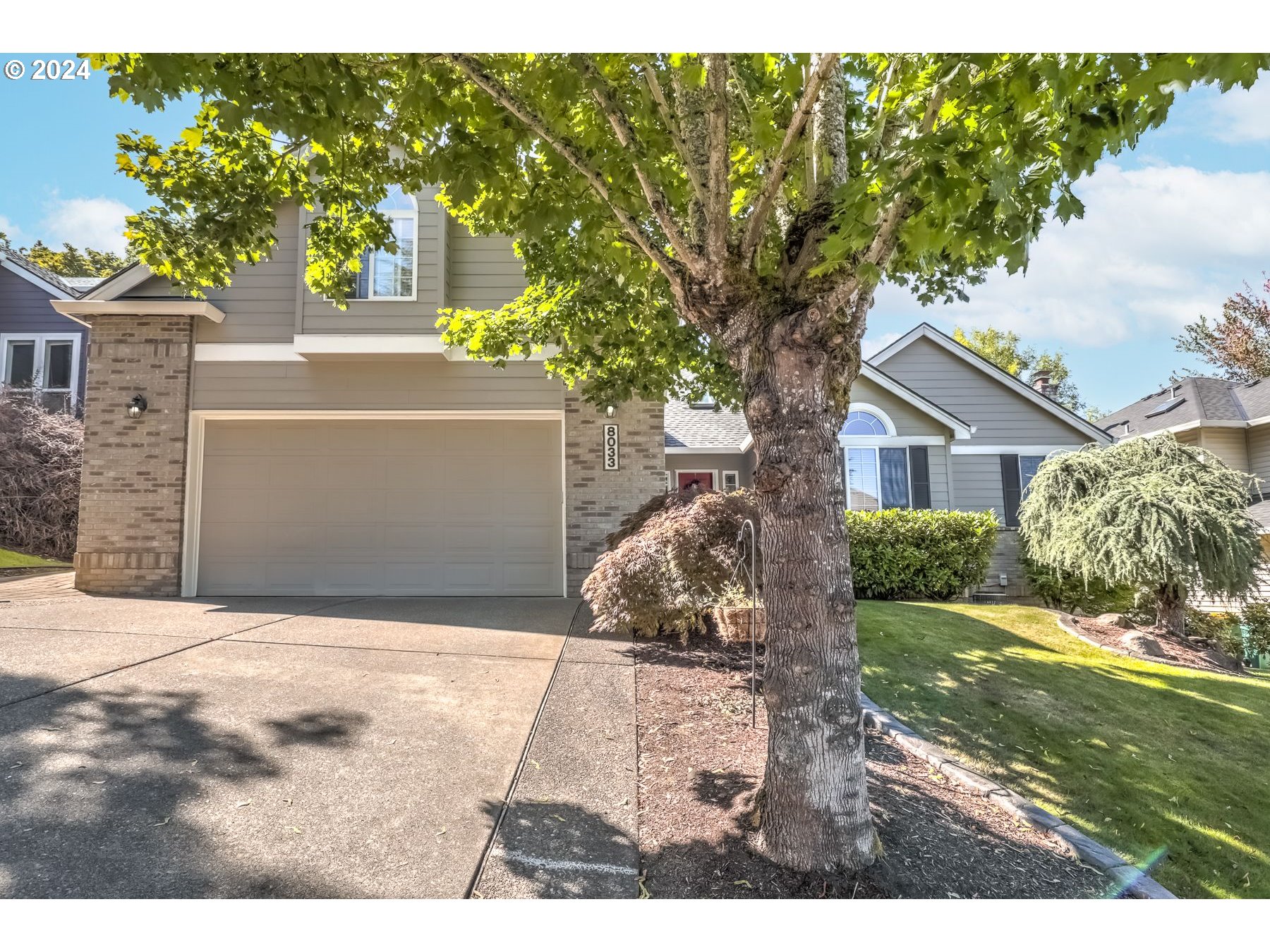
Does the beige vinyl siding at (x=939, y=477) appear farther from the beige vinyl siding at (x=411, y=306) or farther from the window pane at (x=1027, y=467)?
the beige vinyl siding at (x=411, y=306)

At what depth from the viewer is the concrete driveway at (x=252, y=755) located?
2396 mm

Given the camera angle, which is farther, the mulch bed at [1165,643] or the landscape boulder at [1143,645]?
the landscape boulder at [1143,645]

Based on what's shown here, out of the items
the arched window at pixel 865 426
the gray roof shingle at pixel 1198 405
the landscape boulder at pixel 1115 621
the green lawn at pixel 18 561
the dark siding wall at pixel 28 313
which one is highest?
the dark siding wall at pixel 28 313

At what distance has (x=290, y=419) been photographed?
8969 mm

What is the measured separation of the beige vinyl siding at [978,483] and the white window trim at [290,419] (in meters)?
8.95

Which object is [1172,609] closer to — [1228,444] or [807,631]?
[807,631]

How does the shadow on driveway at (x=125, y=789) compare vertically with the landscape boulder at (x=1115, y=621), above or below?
above

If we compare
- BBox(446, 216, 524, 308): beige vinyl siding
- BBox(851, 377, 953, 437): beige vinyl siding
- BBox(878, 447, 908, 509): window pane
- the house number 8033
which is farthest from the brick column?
BBox(878, 447, 908, 509): window pane

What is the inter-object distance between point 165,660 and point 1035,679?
7591 millimetres

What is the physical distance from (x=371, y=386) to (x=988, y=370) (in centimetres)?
1238

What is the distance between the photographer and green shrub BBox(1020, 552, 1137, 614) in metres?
10.3

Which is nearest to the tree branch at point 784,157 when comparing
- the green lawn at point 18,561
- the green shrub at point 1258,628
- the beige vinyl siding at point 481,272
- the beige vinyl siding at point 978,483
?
the beige vinyl siding at point 481,272

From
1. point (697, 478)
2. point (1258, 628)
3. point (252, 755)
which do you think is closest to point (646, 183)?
point (252, 755)

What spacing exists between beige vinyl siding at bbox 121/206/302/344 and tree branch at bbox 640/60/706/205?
7.36 meters
